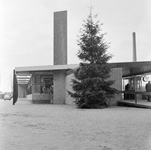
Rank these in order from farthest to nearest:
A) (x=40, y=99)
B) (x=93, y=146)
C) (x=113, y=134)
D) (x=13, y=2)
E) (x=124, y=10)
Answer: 1. (x=40, y=99)
2. (x=124, y=10)
3. (x=13, y=2)
4. (x=113, y=134)
5. (x=93, y=146)

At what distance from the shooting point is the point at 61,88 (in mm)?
23672

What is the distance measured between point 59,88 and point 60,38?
14001mm

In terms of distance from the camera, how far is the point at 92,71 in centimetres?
1619

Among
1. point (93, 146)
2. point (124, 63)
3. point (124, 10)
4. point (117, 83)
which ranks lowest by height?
point (93, 146)

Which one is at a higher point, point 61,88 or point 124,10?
point 124,10

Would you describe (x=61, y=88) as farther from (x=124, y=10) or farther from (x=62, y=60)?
(x=124, y=10)

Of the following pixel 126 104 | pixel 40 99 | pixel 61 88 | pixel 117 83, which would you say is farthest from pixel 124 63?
pixel 40 99

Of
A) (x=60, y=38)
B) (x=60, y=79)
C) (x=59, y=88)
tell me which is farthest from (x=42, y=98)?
(x=60, y=38)

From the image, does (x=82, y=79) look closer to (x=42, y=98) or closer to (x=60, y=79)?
(x=60, y=79)

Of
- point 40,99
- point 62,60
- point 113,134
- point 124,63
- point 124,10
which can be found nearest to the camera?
Answer: point 113,134

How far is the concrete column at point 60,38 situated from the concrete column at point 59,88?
11102 millimetres

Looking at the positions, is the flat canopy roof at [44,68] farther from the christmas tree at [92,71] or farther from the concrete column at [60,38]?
the concrete column at [60,38]

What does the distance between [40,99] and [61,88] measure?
296 centimetres

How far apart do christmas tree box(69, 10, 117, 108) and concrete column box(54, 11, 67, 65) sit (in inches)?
719
